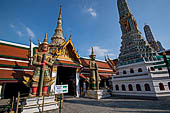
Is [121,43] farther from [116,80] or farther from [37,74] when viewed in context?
[37,74]

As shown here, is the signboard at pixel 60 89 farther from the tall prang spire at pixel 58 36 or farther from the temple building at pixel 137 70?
the tall prang spire at pixel 58 36

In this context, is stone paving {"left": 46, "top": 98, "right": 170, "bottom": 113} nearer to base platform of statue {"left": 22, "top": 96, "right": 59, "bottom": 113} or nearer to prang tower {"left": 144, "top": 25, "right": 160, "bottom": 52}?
base platform of statue {"left": 22, "top": 96, "right": 59, "bottom": 113}

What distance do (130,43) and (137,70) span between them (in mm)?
4715

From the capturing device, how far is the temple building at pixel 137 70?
30.6 feet

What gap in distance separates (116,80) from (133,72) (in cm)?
259

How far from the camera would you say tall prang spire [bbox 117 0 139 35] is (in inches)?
594

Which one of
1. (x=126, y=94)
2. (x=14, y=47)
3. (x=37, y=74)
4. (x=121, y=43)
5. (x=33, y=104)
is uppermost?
(x=121, y=43)

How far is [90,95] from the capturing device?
11.1 meters

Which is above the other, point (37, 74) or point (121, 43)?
point (121, 43)

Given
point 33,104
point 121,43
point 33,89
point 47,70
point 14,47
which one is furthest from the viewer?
point 121,43

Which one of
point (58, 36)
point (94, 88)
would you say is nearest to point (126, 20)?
point (94, 88)

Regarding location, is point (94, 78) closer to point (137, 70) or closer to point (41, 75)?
point (137, 70)

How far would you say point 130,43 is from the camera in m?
14.0

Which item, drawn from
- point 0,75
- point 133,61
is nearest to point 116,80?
point 133,61
